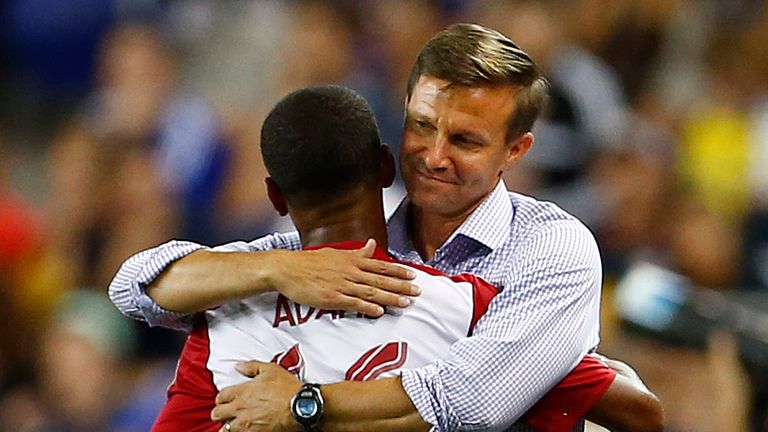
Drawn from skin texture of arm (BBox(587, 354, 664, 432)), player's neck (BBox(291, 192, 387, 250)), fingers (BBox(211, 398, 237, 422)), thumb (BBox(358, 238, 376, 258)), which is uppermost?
player's neck (BBox(291, 192, 387, 250))

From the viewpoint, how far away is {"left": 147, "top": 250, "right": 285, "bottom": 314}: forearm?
184 cm

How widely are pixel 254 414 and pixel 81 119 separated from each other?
11.5 feet

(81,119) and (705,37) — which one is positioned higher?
(705,37)

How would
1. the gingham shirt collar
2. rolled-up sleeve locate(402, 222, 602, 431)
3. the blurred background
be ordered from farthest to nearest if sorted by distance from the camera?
the blurred background, the gingham shirt collar, rolled-up sleeve locate(402, 222, 602, 431)

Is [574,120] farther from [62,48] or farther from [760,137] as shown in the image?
[62,48]

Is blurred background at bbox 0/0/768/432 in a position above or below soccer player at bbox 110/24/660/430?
below

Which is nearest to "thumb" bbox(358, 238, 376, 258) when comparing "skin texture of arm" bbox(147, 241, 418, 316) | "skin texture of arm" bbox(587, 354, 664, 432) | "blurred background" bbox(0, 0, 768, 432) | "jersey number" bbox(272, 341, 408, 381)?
"skin texture of arm" bbox(147, 241, 418, 316)

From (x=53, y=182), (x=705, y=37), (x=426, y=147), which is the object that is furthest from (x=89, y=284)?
(x=426, y=147)

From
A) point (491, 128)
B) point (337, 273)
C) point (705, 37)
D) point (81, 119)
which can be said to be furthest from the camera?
point (81, 119)

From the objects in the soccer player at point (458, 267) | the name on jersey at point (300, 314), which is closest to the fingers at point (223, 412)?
the soccer player at point (458, 267)

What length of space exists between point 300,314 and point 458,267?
277 millimetres

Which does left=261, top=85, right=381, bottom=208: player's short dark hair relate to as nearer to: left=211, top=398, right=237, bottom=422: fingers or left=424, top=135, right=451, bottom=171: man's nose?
left=424, top=135, right=451, bottom=171: man's nose

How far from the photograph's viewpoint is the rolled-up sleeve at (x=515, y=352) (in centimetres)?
175

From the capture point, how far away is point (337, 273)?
1.78m
